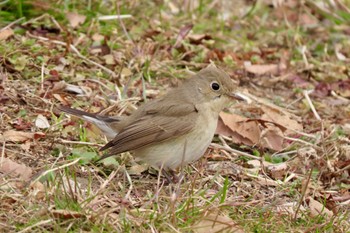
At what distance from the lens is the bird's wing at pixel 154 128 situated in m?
5.71

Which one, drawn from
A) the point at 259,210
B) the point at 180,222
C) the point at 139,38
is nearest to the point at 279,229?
the point at 259,210

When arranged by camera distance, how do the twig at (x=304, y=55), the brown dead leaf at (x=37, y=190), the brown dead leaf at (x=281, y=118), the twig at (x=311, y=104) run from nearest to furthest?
the brown dead leaf at (x=37, y=190) → the brown dead leaf at (x=281, y=118) → the twig at (x=311, y=104) → the twig at (x=304, y=55)

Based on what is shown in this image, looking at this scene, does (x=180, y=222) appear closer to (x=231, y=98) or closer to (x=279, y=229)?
(x=279, y=229)

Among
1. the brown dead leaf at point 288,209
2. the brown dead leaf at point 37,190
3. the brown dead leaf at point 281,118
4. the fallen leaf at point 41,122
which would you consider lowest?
the brown dead leaf at point 281,118

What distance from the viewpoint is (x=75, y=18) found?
317 inches

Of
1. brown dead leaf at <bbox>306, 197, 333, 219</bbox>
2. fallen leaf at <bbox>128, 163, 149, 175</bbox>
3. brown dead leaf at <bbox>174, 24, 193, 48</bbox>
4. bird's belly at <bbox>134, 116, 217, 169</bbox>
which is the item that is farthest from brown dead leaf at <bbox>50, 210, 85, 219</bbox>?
brown dead leaf at <bbox>174, 24, 193, 48</bbox>

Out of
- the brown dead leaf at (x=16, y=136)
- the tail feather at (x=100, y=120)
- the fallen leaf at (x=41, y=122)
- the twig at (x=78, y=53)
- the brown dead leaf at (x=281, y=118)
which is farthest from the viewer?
the twig at (x=78, y=53)

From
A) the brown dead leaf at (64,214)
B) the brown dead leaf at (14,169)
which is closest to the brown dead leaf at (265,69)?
the brown dead leaf at (14,169)

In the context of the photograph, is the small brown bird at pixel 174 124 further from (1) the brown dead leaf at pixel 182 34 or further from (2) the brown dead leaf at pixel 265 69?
(2) the brown dead leaf at pixel 265 69

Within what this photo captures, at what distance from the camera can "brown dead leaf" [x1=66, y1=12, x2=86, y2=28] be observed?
800 cm

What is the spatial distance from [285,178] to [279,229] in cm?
121

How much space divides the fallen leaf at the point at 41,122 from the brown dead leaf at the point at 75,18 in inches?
74.4

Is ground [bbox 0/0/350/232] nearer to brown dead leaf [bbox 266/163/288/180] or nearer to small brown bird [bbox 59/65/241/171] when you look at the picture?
brown dead leaf [bbox 266/163/288/180]

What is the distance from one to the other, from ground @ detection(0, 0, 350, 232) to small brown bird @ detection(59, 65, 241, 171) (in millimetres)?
181
